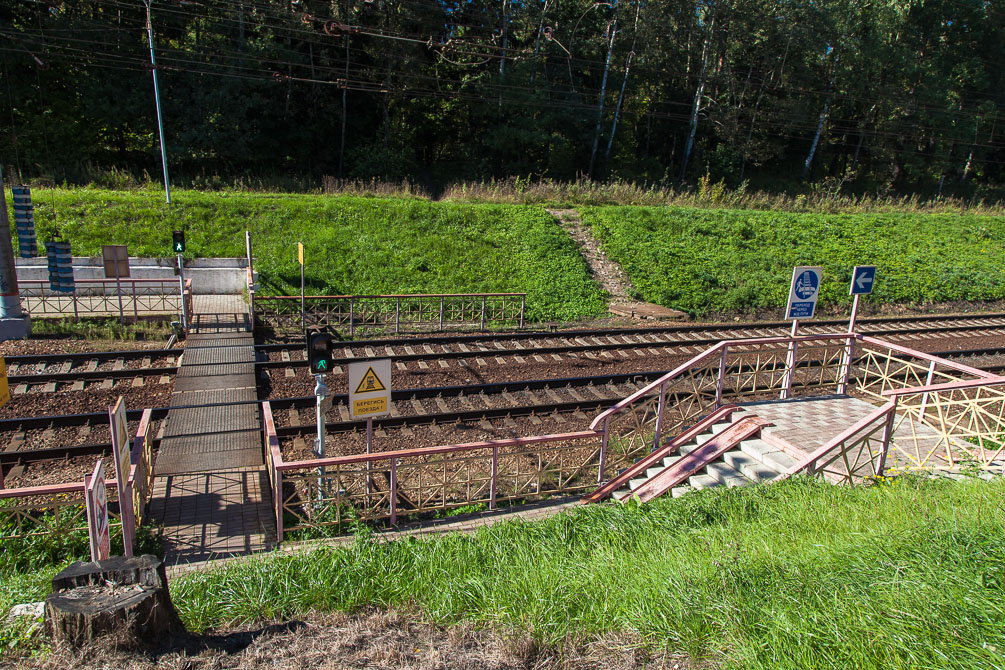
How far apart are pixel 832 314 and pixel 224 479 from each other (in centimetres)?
2057

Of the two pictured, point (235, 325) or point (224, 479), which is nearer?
point (224, 479)

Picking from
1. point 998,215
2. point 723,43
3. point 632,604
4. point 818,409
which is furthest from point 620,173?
point 632,604

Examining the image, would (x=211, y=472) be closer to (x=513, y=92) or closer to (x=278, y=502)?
(x=278, y=502)

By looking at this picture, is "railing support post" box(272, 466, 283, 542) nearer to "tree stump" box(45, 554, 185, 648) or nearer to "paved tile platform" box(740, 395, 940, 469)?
"tree stump" box(45, 554, 185, 648)

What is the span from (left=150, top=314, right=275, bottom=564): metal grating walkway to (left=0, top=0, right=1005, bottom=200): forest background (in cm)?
1674

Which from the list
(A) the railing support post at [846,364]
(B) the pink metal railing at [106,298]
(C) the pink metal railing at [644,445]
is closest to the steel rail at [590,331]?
(B) the pink metal railing at [106,298]

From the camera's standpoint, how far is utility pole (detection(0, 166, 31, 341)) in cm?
636

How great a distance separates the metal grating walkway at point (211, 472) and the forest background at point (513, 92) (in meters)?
16.7

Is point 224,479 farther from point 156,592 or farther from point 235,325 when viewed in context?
point 235,325

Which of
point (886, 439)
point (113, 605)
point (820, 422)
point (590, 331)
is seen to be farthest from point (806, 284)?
point (113, 605)

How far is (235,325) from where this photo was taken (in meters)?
15.8

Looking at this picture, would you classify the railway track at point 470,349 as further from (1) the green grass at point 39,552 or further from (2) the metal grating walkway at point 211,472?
(1) the green grass at point 39,552

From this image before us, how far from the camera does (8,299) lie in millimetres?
6559

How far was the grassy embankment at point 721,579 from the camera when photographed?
3.44 metres
